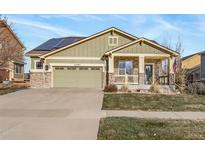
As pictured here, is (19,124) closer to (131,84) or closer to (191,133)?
(191,133)

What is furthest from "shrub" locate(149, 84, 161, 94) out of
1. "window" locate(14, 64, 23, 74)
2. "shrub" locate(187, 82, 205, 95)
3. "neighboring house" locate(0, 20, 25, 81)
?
"window" locate(14, 64, 23, 74)

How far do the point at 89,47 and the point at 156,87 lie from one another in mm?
7859

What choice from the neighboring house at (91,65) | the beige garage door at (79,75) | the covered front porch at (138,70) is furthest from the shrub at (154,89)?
the beige garage door at (79,75)

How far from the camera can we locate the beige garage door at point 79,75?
3086cm

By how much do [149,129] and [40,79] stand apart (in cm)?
2160

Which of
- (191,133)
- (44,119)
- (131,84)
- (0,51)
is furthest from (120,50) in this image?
(191,133)

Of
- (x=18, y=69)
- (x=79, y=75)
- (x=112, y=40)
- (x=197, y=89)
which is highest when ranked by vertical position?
(x=112, y=40)

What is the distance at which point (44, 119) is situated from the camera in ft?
40.7

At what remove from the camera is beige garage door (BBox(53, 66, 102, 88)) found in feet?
101

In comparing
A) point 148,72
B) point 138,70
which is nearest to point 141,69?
point 138,70

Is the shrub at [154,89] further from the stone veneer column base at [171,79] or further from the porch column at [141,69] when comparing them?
the stone veneer column base at [171,79]

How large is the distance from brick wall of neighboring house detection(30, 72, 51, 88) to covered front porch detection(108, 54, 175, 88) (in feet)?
18.6

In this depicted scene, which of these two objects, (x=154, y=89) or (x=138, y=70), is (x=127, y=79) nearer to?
(x=138, y=70)

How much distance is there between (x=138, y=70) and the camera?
97.7 feet
